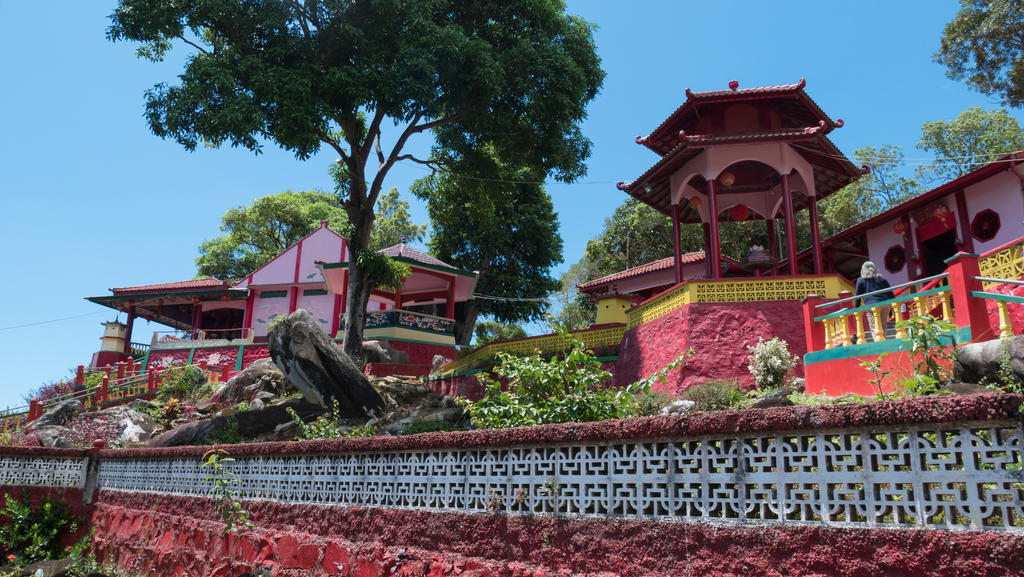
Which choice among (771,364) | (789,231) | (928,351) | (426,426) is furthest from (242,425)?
(928,351)

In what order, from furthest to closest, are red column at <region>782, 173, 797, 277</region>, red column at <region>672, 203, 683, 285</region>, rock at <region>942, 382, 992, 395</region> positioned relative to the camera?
red column at <region>672, 203, 683, 285</region> → red column at <region>782, 173, 797, 277</region> → rock at <region>942, 382, 992, 395</region>

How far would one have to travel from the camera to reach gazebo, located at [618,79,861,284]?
14.1 meters

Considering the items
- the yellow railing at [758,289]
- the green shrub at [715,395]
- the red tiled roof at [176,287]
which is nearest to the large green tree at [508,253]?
the red tiled roof at [176,287]

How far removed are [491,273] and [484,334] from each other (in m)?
7.45

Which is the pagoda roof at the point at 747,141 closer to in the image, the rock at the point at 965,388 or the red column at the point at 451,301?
the rock at the point at 965,388

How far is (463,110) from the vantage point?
16.7 meters

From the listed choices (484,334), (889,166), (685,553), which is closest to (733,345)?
(685,553)

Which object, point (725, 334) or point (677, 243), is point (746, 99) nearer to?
point (677, 243)

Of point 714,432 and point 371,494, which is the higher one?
point 714,432

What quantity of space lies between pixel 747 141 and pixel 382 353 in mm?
12285

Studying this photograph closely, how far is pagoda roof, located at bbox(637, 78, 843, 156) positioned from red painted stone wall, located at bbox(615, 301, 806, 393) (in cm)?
445

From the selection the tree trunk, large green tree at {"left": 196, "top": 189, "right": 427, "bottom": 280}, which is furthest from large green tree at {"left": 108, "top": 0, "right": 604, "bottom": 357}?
large green tree at {"left": 196, "top": 189, "right": 427, "bottom": 280}

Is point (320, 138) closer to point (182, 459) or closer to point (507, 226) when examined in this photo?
point (182, 459)

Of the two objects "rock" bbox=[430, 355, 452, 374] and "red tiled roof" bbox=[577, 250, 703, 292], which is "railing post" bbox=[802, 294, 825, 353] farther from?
"red tiled roof" bbox=[577, 250, 703, 292]
